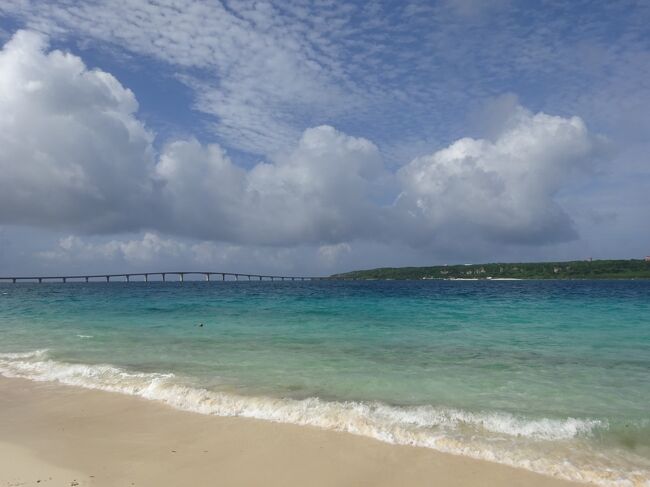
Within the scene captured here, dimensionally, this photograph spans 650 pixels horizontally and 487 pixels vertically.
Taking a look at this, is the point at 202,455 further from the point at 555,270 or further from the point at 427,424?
the point at 555,270

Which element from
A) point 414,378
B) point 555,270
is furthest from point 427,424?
point 555,270

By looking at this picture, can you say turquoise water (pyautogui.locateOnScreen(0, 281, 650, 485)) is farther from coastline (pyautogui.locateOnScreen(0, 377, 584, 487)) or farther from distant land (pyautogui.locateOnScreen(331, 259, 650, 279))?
distant land (pyautogui.locateOnScreen(331, 259, 650, 279))

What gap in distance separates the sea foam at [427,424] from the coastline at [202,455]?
12.1 inches

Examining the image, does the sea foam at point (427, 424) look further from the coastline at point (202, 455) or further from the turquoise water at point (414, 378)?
the coastline at point (202, 455)

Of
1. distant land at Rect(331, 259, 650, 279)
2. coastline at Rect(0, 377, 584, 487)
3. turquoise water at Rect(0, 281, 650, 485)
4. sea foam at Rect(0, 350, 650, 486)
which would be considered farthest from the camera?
distant land at Rect(331, 259, 650, 279)

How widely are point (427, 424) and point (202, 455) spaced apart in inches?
164

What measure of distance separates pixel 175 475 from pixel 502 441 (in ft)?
→ 17.9

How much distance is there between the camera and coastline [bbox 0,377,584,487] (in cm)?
683

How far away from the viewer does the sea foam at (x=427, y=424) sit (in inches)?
285

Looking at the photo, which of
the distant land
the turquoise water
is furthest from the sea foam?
the distant land

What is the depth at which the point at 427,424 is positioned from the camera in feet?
29.3

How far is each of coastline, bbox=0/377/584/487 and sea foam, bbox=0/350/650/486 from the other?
1.00 ft

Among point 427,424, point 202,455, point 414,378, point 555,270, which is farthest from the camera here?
point 555,270

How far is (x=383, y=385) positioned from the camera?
11.8 meters
